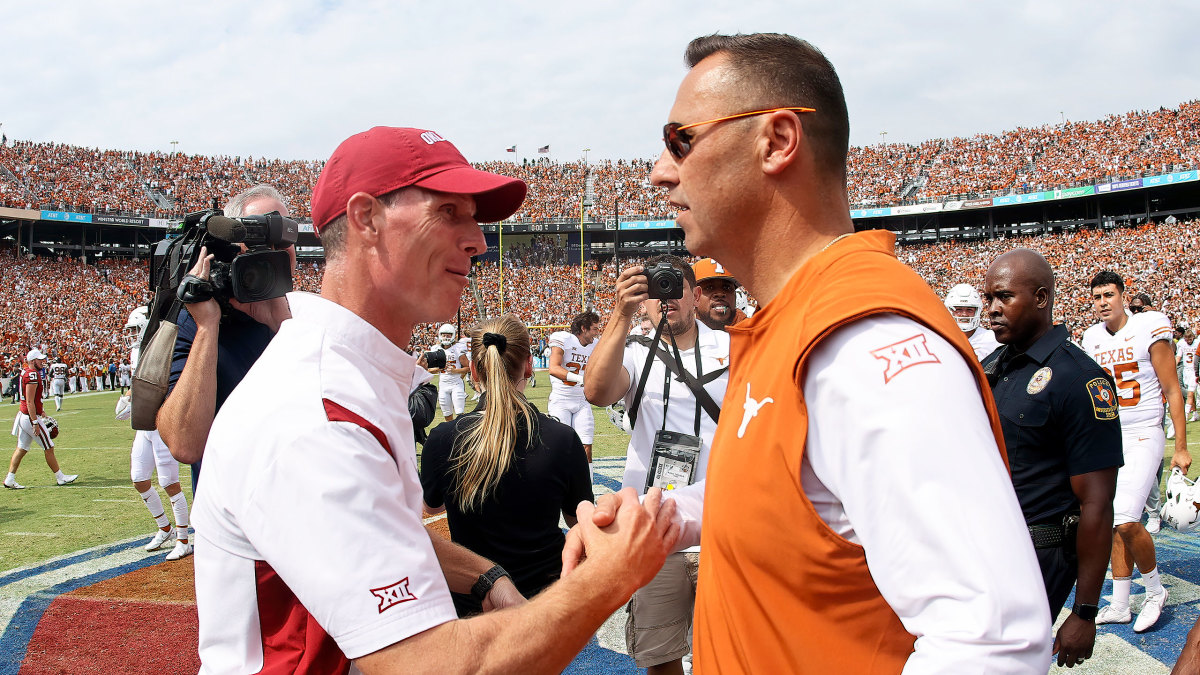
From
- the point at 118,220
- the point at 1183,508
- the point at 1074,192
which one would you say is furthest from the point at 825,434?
the point at 118,220

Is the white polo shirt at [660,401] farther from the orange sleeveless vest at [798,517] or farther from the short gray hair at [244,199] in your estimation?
the orange sleeveless vest at [798,517]

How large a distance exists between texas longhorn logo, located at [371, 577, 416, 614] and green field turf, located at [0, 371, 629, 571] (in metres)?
7.44

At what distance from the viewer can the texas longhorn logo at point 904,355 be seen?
1.02 meters

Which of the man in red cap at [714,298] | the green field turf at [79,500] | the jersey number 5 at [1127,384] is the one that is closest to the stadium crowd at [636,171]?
the green field turf at [79,500]

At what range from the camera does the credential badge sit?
3434 millimetres

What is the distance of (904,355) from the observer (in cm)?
103

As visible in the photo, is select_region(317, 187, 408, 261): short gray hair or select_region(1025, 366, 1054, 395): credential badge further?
select_region(1025, 366, 1054, 395): credential badge

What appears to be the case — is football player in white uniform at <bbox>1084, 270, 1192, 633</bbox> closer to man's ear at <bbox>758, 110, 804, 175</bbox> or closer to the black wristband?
the black wristband

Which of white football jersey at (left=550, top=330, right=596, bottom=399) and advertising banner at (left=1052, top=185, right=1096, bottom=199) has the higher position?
advertising banner at (left=1052, top=185, right=1096, bottom=199)

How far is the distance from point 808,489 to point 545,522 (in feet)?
8.33

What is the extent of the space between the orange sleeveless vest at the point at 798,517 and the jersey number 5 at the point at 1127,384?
6129 millimetres

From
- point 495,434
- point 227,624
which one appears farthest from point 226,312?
point 227,624

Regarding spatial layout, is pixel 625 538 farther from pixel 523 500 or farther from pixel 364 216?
pixel 523 500

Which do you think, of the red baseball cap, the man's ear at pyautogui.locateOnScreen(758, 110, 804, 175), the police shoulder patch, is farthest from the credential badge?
the red baseball cap
